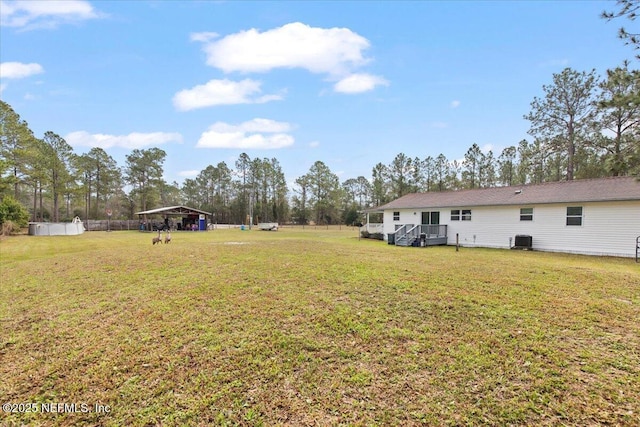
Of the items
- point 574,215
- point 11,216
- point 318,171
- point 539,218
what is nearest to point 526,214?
point 539,218

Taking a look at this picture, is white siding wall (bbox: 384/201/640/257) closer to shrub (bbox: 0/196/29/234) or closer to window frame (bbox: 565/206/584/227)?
window frame (bbox: 565/206/584/227)

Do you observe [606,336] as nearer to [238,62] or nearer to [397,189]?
[238,62]

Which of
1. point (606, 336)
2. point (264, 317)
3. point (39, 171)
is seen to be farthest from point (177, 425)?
point (39, 171)

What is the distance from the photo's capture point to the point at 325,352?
3.56 m

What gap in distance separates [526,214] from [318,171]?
4082 cm

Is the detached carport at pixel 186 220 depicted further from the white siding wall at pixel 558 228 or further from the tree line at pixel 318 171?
the white siding wall at pixel 558 228

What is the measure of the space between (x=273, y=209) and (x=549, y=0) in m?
48.7

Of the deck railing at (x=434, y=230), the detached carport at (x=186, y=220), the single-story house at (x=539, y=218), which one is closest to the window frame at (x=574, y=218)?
the single-story house at (x=539, y=218)

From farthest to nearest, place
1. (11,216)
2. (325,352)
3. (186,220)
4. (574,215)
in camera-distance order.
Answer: (186,220) < (11,216) < (574,215) < (325,352)

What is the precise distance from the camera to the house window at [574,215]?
13.4 m

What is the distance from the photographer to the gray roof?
41.8 ft

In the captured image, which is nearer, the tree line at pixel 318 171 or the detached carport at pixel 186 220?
the tree line at pixel 318 171

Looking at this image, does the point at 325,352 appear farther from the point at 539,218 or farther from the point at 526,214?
the point at 526,214

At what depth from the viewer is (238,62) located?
15.4 metres
